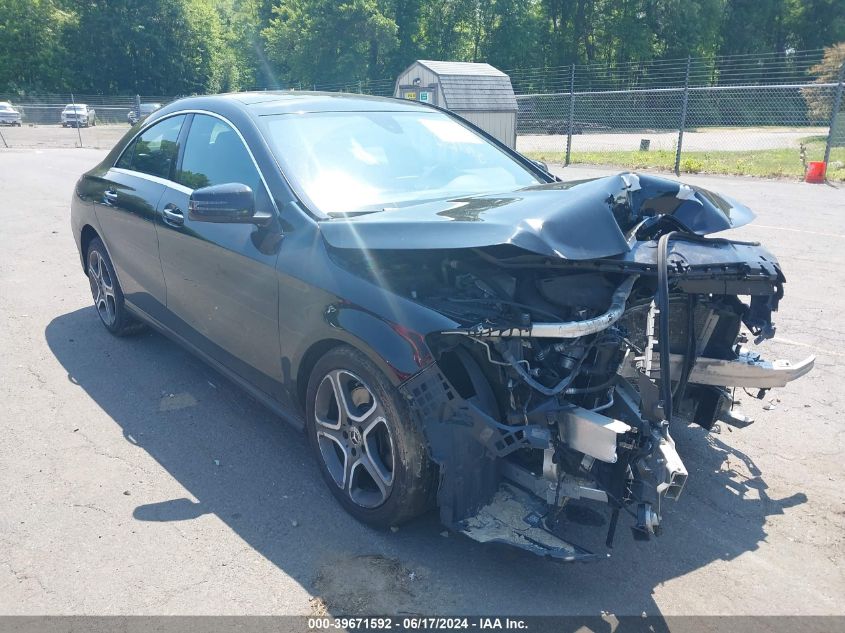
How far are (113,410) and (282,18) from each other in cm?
5321

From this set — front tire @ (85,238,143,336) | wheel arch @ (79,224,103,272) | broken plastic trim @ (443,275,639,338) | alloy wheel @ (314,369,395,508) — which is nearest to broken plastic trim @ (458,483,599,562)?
alloy wheel @ (314,369,395,508)

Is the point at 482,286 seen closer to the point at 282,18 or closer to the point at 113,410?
the point at 113,410

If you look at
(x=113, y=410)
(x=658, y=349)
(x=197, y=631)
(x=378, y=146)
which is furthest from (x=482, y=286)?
(x=113, y=410)

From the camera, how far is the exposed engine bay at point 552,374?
2.52m

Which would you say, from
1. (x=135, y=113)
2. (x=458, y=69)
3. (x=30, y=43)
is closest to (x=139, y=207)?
(x=458, y=69)

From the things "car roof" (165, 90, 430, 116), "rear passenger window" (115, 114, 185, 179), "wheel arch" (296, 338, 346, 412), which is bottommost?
"wheel arch" (296, 338, 346, 412)

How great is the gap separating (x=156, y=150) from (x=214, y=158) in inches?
39.3

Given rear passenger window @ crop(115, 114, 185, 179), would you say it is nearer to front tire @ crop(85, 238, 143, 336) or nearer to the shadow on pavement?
front tire @ crop(85, 238, 143, 336)

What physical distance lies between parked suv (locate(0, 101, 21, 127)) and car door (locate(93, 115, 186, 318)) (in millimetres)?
38117

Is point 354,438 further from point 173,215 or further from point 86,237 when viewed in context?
point 86,237

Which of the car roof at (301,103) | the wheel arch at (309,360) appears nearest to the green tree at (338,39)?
the car roof at (301,103)

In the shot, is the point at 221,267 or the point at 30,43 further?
the point at 30,43

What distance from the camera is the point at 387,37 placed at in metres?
44.3

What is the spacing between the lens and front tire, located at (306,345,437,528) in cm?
Answer: 277
